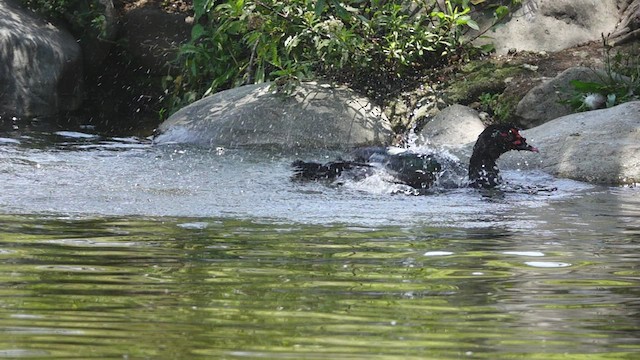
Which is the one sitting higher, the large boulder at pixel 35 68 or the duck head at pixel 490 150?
the large boulder at pixel 35 68

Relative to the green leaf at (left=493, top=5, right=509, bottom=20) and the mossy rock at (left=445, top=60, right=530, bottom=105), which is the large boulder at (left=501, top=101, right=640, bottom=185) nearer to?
the mossy rock at (left=445, top=60, right=530, bottom=105)

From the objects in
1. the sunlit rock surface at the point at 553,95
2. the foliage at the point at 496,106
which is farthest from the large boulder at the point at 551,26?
the sunlit rock surface at the point at 553,95

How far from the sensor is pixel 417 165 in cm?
895

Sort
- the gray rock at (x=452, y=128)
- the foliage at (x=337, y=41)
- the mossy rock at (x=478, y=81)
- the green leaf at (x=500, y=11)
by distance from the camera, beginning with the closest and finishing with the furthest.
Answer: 1. the gray rock at (x=452, y=128)
2. the foliage at (x=337, y=41)
3. the mossy rock at (x=478, y=81)
4. the green leaf at (x=500, y=11)

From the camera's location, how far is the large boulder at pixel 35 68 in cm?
1368

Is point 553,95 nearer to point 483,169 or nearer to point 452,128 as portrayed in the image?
point 452,128

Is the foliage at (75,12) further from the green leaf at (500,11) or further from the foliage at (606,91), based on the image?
the foliage at (606,91)

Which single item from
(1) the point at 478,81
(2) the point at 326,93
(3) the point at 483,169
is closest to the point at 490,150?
(3) the point at 483,169

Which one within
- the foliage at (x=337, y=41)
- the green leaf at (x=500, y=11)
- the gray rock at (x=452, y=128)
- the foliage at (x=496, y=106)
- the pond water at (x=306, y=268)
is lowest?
the pond water at (x=306, y=268)

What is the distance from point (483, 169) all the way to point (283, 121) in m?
3.20

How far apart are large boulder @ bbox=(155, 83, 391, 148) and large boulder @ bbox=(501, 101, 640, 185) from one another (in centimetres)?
184

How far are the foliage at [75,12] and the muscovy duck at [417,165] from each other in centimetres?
637

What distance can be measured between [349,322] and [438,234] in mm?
2541

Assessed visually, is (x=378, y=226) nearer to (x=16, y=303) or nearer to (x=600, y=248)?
(x=600, y=248)
